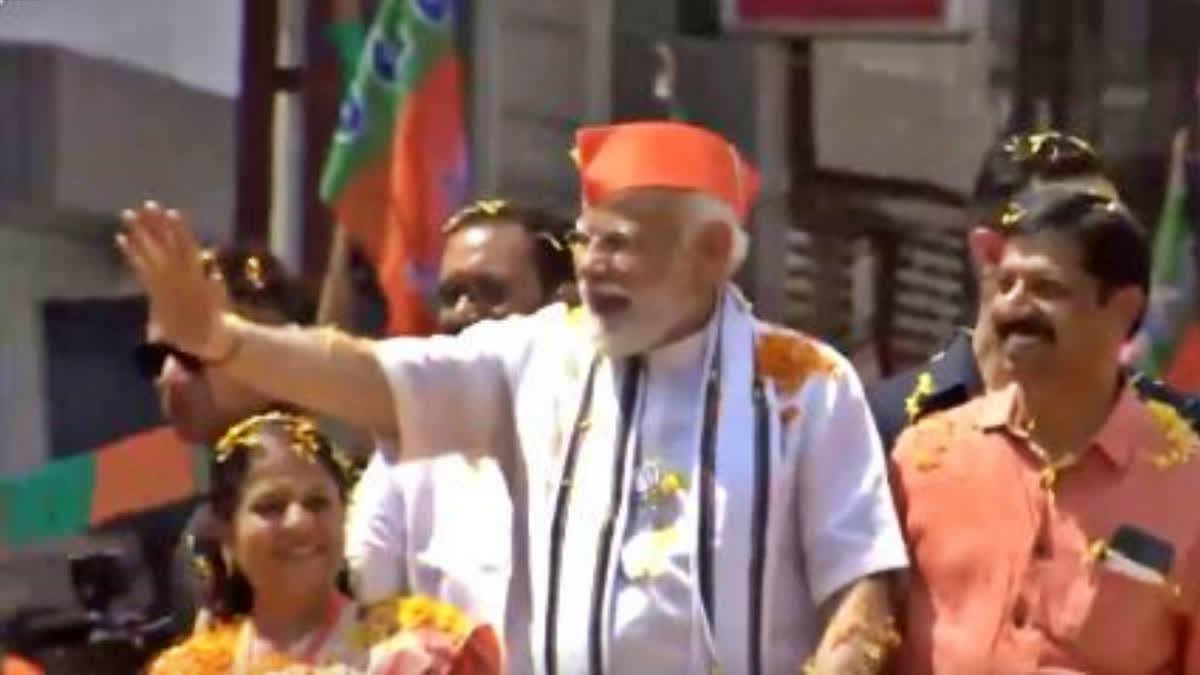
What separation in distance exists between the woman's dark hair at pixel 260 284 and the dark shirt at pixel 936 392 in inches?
39.6

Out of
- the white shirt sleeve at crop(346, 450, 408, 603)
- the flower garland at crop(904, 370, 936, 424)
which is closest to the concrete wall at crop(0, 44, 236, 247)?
the white shirt sleeve at crop(346, 450, 408, 603)

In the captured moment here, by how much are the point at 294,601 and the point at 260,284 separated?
85 centimetres

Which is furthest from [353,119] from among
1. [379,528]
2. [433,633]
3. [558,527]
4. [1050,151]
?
[558,527]

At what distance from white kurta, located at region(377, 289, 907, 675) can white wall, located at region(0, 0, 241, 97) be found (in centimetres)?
329

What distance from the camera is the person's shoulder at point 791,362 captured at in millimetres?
4801

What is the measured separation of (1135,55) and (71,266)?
2246mm

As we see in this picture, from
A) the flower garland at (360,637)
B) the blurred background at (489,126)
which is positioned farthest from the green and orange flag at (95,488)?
the flower garland at (360,637)

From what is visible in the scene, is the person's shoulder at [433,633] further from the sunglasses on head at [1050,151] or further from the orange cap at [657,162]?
the sunglasses on head at [1050,151]

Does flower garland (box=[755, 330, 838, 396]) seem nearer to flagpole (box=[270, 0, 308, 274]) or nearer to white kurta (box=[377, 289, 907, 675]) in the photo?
white kurta (box=[377, 289, 907, 675])

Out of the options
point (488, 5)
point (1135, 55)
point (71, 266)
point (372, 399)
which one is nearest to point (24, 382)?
point (71, 266)

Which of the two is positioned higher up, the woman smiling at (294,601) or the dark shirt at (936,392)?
the dark shirt at (936,392)

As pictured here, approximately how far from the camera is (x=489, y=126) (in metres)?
8.16

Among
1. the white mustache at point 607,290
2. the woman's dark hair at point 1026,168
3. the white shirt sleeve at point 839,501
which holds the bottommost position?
the white shirt sleeve at point 839,501

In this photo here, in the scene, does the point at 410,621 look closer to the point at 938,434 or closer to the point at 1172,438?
the point at 938,434
